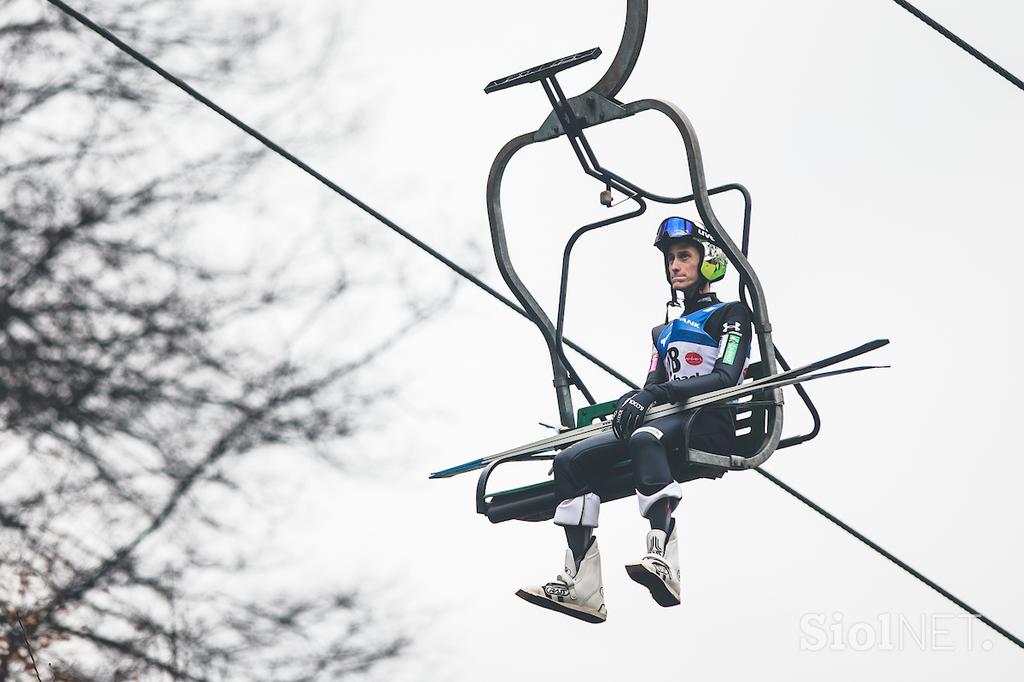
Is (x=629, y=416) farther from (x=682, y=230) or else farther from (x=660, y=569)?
Answer: (x=682, y=230)

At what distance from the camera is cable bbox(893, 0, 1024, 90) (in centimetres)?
1226

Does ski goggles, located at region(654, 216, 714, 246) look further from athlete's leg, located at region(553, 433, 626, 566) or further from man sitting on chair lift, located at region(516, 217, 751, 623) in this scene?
athlete's leg, located at region(553, 433, 626, 566)

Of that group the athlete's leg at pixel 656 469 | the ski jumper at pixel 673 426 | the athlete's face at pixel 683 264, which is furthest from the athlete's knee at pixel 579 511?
the athlete's face at pixel 683 264

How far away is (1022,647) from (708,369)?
3.98 m

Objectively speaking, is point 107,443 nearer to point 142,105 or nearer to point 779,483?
point 142,105

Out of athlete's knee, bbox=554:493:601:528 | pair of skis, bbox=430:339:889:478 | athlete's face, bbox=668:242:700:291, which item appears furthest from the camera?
athlete's face, bbox=668:242:700:291

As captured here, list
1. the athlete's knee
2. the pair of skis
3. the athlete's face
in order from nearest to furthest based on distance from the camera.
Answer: the pair of skis → the athlete's knee → the athlete's face

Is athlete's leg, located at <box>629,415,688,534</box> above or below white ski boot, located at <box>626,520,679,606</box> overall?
above

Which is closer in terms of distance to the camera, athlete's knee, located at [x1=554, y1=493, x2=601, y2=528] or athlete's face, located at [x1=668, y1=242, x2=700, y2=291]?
athlete's knee, located at [x1=554, y1=493, x2=601, y2=528]

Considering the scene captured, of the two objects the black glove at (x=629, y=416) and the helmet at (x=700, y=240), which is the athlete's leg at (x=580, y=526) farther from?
the helmet at (x=700, y=240)

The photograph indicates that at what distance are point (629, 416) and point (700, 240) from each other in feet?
3.64

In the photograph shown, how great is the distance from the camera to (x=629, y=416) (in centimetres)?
1032

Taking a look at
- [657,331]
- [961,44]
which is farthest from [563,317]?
[961,44]

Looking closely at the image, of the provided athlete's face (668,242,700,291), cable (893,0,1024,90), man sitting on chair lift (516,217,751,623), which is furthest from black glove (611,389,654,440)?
cable (893,0,1024,90)
